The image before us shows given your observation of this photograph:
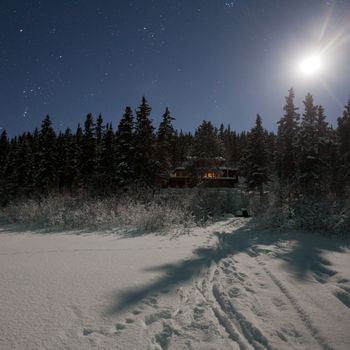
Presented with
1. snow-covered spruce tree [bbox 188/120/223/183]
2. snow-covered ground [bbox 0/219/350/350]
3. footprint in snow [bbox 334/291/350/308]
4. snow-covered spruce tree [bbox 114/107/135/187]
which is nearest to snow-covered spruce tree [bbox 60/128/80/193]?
snow-covered spruce tree [bbox 114/107/135/187]

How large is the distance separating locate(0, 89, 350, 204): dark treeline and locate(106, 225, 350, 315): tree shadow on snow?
1362cm

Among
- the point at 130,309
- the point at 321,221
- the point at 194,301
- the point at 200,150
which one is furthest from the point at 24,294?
the point at 200,150

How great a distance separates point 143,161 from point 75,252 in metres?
25.0

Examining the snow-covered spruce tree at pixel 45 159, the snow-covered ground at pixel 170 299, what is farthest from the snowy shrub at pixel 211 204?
the snow-covered spruce tree at pixel 45 159

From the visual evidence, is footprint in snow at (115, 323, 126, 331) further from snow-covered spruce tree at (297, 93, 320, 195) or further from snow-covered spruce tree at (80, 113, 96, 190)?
snow-covered spruce tree at (80, 113, 96, 190)

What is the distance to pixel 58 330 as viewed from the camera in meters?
2.42

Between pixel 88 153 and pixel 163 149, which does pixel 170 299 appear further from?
pixel 88 153

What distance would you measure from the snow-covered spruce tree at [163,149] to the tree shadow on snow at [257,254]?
23.2m

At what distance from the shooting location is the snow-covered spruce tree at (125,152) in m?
29.7

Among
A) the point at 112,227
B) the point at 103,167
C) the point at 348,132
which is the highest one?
the point at 348,132

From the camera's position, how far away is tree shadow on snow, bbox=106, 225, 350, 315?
3.57 meters

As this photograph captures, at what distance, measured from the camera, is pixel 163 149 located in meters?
34.5

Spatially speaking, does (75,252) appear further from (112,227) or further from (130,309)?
(112,227)

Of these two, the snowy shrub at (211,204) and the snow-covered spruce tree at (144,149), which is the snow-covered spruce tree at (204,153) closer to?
the snow-covered spruce tree at (144,149)
